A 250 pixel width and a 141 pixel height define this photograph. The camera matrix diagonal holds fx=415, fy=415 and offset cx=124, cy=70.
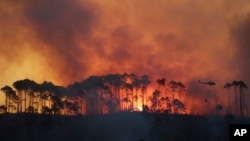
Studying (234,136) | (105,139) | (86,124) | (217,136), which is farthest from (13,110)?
(234,136)

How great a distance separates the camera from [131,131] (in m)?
184

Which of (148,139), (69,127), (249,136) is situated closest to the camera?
(249,136)

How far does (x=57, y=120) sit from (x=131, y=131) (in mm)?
36254

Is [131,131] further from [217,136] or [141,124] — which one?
[217,136]

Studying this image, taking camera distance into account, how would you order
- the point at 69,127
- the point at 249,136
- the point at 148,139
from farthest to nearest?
the point at 69,127 → the point at 148,139 → the point at 249,136

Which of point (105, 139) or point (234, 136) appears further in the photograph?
point (105, 139)

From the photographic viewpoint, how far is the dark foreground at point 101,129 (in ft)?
588

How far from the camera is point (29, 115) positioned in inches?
7530

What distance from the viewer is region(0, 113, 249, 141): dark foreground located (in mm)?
179250

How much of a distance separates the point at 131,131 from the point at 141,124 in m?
9.23

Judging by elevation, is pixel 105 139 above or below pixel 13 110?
below

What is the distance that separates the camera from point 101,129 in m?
189

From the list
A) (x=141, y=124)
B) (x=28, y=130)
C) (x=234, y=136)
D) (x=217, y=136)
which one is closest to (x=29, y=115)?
(x=28, y=130)

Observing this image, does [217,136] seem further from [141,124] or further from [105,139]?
[105,139]
